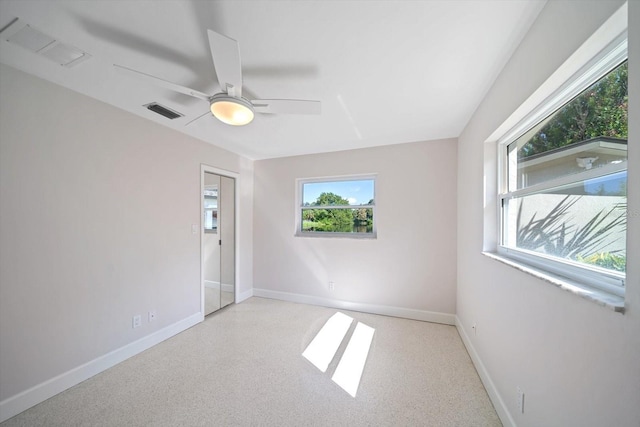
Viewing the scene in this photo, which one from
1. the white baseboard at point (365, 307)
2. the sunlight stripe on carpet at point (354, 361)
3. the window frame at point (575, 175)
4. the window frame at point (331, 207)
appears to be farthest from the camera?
the window frame at point (331, 207)

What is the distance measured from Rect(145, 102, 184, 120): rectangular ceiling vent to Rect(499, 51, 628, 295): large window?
293cm

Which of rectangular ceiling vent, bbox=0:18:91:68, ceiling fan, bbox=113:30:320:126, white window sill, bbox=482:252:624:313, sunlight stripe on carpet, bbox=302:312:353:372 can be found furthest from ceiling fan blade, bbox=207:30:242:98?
sunlight stripe on carpet, bbox=302:312:353:372

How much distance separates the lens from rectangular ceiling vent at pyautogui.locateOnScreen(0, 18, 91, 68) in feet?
4.15

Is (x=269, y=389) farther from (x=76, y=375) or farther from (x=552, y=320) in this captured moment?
(x=552, y=320)

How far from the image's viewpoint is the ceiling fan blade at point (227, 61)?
108 centimetres

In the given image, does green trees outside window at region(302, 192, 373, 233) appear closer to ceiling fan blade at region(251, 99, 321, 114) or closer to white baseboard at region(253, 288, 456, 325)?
white baseboard at region(253, 288, 456, 325)

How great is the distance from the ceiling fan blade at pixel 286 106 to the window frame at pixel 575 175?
134 centimetres

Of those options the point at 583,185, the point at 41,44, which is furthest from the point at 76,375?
the point at 583,185

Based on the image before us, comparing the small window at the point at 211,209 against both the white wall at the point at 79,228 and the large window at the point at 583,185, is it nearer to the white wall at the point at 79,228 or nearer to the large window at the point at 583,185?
the white wall at the point at 79,228

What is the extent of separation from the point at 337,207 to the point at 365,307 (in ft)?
5.09

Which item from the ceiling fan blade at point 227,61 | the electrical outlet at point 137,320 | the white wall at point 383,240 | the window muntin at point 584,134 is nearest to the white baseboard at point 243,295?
the white wall at point 383,240

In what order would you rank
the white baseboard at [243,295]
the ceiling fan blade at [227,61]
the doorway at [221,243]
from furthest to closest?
the white baseboard at [243,295] → the doorway at [221,243] → the ceiling fan blade at [227,61]

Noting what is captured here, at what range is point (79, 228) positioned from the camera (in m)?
1.91

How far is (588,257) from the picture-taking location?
0.95 m
